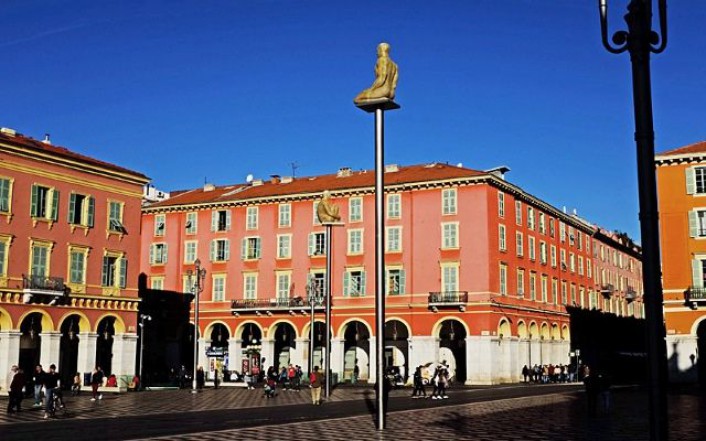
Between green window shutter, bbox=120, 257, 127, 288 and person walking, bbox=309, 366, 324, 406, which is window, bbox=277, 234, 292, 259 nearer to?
green window shutter, bbox=120, 257, 127, 288

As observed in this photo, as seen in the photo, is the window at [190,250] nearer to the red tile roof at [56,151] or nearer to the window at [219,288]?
the window at [219,288]

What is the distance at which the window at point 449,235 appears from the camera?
199ft

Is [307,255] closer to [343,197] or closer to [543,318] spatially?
[343,197]

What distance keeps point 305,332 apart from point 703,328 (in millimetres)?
27862

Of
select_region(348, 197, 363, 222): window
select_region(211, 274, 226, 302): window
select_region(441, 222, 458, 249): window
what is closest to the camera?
select_region(441, 222, 458, 249): window

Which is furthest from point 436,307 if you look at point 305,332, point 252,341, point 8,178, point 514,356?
point 8,178

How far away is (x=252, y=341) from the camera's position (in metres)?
69.2

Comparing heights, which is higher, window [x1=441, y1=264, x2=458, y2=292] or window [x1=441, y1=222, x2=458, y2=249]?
window [x1=441, y1=222, x2=458, y2=249]

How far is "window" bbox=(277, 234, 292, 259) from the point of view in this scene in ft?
220

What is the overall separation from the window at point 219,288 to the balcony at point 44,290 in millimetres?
23703

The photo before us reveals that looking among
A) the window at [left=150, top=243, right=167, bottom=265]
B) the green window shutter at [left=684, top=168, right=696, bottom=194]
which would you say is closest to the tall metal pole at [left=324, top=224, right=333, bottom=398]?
the green window shutter at [left=684, top=168, right=696, bottom=194]

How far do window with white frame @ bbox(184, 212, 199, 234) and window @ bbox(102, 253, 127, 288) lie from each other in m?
21.1

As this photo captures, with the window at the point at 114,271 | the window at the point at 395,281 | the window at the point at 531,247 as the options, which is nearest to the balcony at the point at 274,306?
the window at the point at 395,281

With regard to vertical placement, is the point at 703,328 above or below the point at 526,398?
above
